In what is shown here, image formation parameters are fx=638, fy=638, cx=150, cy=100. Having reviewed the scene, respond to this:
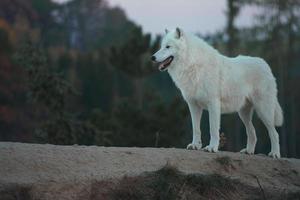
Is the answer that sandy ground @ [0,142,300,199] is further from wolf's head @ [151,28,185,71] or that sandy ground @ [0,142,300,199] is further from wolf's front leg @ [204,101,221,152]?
wolf's head @ [151,28,185,71]

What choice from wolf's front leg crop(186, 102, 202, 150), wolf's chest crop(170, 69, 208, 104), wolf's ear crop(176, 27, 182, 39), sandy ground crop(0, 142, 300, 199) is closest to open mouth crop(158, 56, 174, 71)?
wolf's chest crop(170, 69, 208, 104)

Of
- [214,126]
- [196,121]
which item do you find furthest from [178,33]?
[214,126]

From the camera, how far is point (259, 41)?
127 ft

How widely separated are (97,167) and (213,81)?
114 inches

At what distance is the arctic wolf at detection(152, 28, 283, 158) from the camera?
11320mm

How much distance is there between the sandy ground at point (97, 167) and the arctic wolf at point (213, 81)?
623mm

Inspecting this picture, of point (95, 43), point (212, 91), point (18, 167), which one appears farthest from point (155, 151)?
point (95, 43)

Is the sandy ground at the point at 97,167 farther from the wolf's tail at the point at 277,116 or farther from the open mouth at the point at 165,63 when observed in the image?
the open mouth at the point at 165,63

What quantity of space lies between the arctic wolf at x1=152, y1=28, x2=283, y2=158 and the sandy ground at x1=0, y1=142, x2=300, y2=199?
2.04 ft

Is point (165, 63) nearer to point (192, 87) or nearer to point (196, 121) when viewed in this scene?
point (192, 87)

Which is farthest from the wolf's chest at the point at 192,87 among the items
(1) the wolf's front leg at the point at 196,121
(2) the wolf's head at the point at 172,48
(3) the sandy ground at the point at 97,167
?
(3) the sandy ground at the point at 97,167

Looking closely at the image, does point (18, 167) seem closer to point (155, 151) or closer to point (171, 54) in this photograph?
point (155, 151)

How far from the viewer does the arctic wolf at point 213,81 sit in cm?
1132

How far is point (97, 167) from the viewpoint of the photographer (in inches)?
384
